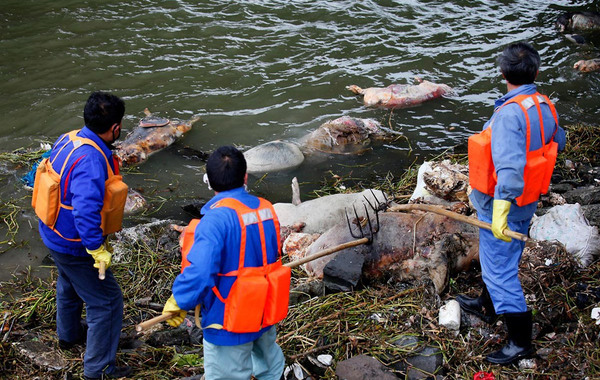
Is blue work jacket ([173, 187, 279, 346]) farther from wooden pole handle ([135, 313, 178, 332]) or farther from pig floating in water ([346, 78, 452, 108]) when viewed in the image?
pig floating in water ([346, 78, 452, 108])

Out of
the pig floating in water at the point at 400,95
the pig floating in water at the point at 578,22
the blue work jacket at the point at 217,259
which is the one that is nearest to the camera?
the blue work jacket at the point at 217,259

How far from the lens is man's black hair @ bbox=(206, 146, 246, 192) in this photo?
2.83 metres

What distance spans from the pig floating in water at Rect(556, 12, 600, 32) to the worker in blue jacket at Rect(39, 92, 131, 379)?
10553mm

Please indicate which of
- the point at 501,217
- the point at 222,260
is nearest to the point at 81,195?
the point at 222,260

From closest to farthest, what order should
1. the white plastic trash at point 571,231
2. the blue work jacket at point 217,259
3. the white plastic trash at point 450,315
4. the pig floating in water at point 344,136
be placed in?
the blue work jacket at point 217,259 → the white plastic trash at point 450,315 → the white plastic trash at point 571,231 → the pig floating in water at point 344,136

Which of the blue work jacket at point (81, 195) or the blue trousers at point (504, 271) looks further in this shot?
the blue trousers at point (504, 271)

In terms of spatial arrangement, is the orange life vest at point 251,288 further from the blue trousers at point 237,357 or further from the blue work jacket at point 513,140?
the blue work jacket at point 513,140

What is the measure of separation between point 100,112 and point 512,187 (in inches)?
104

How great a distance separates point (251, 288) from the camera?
277 cm

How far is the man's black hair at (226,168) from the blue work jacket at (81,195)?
902 millimetres

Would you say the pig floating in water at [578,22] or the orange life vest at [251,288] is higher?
the pig floating in water at [578,22]

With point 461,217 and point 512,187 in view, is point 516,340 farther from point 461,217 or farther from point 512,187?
point 512,187

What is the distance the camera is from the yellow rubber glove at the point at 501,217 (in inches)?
129

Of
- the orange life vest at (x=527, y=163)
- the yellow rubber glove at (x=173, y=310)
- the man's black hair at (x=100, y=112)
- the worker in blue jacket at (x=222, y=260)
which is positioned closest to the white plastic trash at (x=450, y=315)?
the orange life vest at (x=527, y=163)
